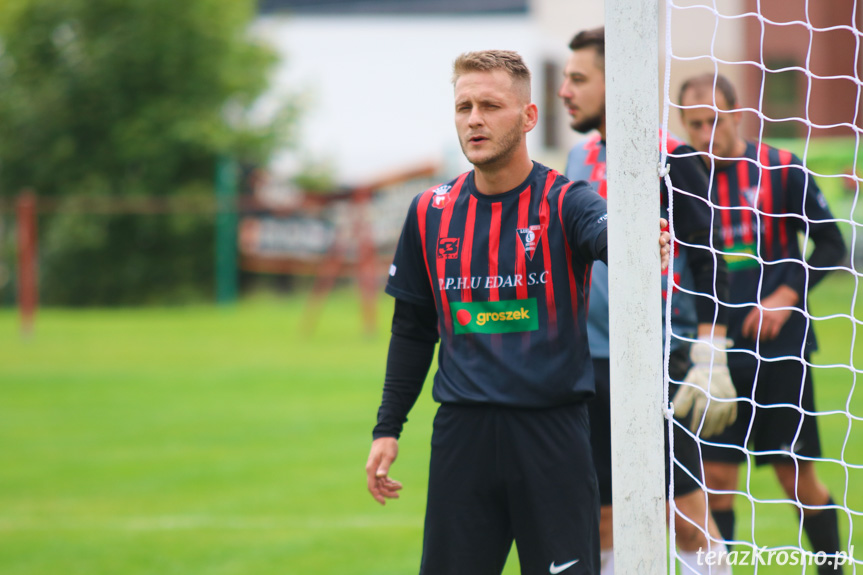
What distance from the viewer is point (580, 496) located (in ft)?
8.52

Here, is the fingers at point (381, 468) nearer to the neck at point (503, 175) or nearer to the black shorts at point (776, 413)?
the neck at point (503, 175)

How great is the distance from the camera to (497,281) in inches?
104

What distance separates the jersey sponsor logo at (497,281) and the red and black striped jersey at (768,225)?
1606 mm

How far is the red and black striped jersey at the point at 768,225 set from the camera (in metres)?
3.91

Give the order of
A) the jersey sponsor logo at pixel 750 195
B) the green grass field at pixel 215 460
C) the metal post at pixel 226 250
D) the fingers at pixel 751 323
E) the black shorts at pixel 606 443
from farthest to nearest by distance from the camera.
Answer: the metal post at pixel 226 250
the green grass field at pixel 215 460
the jersey sponsor logo at pixel 750 195
the fingers at pixel 751 323
the black shorts at pixel 606 443

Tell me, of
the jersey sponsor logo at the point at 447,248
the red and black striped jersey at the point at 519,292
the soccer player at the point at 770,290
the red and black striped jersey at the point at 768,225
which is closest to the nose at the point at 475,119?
the red and black striped jersey at the point at 519,292

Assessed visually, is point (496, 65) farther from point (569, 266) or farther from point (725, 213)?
point (725, 213)

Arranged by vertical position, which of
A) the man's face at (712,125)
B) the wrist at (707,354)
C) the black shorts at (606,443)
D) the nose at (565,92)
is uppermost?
the nose at (565,92)

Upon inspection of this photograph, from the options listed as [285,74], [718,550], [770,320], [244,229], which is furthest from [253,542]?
[285,74]

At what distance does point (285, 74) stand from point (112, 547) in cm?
2060

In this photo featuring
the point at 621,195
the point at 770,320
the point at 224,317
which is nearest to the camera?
the point at 621,195

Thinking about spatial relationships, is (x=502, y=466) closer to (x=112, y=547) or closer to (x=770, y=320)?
(x=770, y=320)

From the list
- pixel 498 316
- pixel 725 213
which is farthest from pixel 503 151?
pixel 725 213

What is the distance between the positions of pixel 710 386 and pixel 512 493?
848 mm
